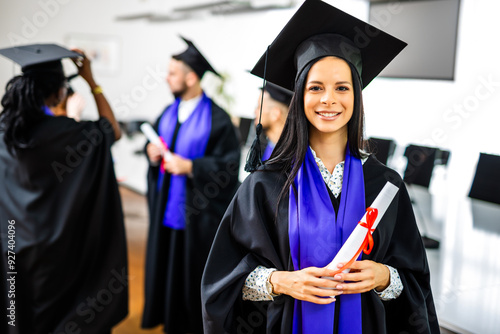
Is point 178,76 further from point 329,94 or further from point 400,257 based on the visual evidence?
point 400,257

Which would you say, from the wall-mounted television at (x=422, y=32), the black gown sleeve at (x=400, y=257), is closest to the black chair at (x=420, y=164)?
the wall-mounted television at (x=422, y=32)

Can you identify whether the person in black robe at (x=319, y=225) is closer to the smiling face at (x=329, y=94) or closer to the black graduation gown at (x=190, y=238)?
the smiling face at (x=329, y=94)

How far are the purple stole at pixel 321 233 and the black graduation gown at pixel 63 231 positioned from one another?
165cm

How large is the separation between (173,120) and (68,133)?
3.45ft

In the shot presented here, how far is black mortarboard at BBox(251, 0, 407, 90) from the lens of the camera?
147 cm

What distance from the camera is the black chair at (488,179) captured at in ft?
9.50

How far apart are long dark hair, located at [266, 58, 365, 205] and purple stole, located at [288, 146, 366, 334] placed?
58 millimetres

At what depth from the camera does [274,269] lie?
150cm

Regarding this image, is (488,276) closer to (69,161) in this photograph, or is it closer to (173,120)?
(173,120)

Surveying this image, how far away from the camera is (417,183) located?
4.00 meters

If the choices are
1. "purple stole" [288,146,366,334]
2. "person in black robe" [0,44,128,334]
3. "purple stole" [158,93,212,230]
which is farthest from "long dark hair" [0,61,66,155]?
"purple stole" [288,146,366,334]

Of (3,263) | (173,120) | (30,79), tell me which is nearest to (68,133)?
(30,79)

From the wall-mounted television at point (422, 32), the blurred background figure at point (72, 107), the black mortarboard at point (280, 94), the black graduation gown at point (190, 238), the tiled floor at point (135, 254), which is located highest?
the wall-mounted television at point (422, 32)

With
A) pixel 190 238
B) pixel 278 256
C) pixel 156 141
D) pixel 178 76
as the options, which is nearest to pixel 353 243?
pixel 278 256
